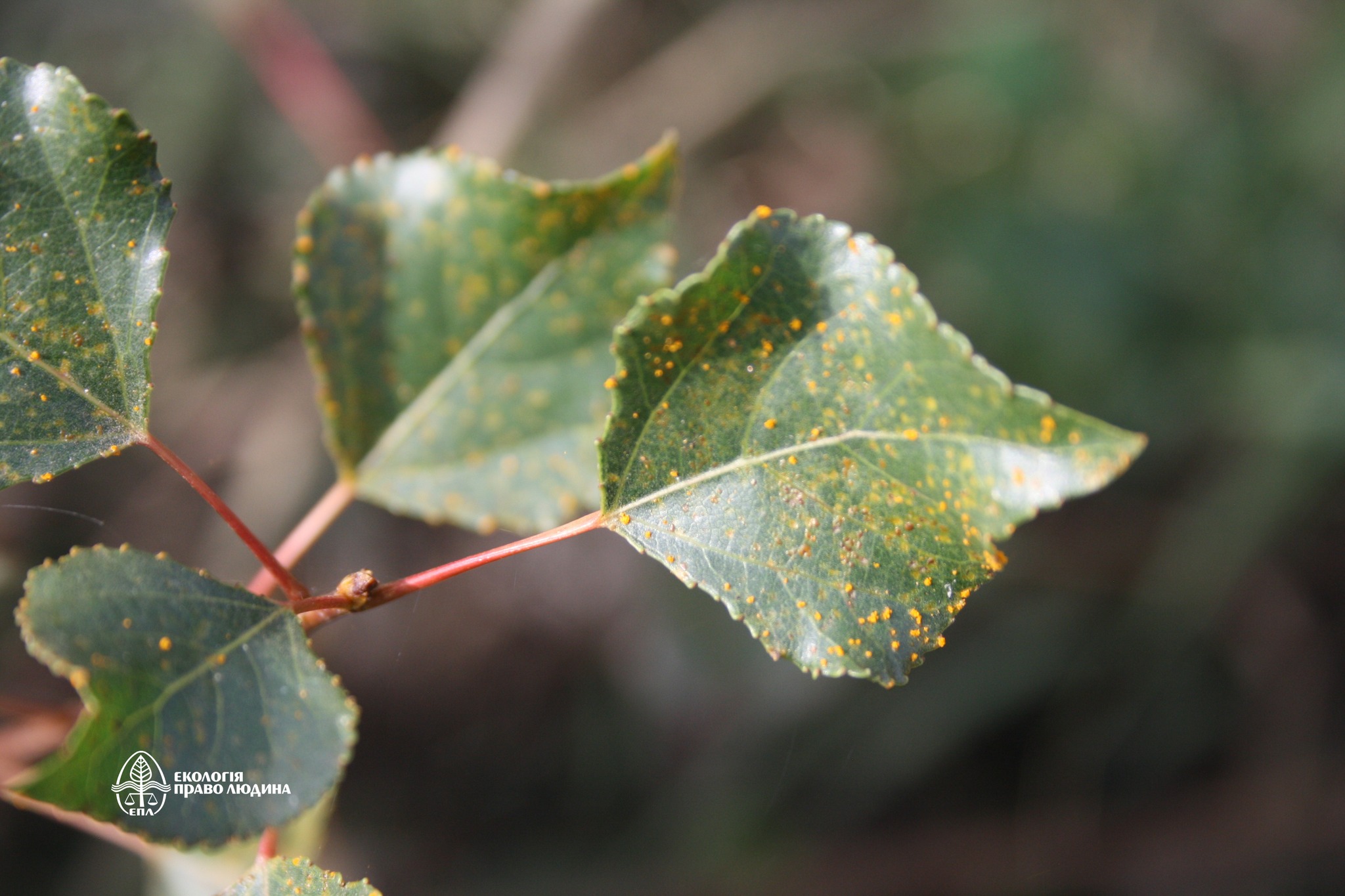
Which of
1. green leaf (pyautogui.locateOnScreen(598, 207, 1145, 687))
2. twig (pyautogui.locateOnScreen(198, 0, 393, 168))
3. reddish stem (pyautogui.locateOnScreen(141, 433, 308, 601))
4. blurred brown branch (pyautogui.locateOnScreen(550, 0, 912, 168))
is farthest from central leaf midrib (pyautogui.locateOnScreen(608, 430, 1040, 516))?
blurred brown branch (pyautogui.locateOnScreen(550, 0, 912, 168))

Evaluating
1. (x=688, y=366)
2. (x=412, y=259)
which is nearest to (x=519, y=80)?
(x=412, y=259)

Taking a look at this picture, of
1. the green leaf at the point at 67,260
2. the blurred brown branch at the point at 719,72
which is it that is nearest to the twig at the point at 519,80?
the blurred brown branch at the point at 719,72

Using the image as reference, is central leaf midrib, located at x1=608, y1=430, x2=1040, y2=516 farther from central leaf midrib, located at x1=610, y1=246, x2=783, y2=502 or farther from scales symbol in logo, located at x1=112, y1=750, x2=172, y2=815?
scales symbol in logo, located at x1=112, y1=750, x2=172, y2=815

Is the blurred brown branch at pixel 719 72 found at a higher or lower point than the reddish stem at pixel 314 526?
higher

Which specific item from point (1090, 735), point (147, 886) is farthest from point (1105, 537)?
point (147, 886)

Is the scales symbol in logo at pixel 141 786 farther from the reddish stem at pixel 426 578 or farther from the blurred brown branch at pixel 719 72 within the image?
the blurred brown branch at pixel 719 72

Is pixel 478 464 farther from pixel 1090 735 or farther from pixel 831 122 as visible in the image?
pixel 831 122

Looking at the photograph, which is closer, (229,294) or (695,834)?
(695,834)
